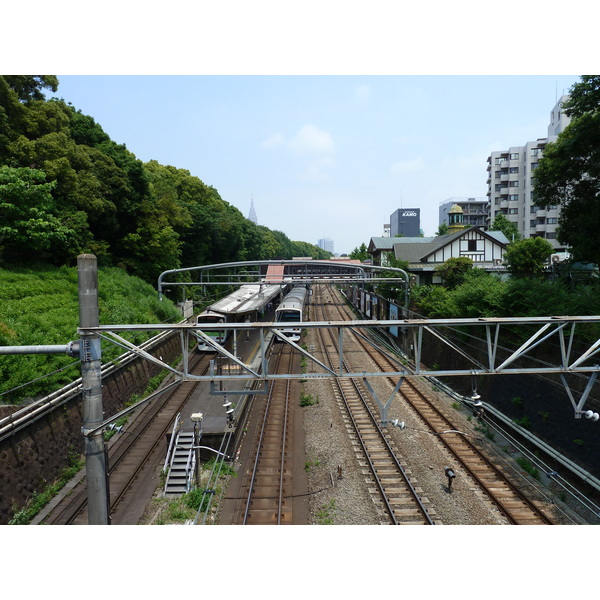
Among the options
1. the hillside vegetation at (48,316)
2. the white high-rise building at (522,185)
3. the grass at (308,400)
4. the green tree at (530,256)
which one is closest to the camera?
the hillside vegetation at (48,316)

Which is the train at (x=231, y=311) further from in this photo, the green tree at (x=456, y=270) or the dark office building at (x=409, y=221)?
the dark office building at (x=409, y=221)

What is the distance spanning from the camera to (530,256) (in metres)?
21.7

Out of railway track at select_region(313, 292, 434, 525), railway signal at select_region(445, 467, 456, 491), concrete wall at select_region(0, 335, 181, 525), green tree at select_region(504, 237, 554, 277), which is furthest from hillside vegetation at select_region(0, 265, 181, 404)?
green tree at select_region(504, 237, 554, 277)

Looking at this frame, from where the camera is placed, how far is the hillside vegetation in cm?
1192

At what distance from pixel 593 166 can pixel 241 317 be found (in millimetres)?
16724

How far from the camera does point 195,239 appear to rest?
1548 inches

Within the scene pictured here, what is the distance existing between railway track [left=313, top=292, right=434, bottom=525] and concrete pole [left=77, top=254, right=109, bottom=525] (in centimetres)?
627

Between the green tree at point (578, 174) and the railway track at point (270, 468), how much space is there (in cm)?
1272

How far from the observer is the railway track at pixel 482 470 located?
30.6ft

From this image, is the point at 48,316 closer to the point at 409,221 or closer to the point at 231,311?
the point at 231,311

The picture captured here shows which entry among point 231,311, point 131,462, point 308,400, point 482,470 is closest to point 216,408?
point 131,462

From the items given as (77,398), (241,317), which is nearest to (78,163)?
(241,317)

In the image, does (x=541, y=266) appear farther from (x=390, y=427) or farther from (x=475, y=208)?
(x=475, y=208)

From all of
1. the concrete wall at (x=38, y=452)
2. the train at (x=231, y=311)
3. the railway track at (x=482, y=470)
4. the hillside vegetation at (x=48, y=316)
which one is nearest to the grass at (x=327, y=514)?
the railway track at (x=482, y=470)
